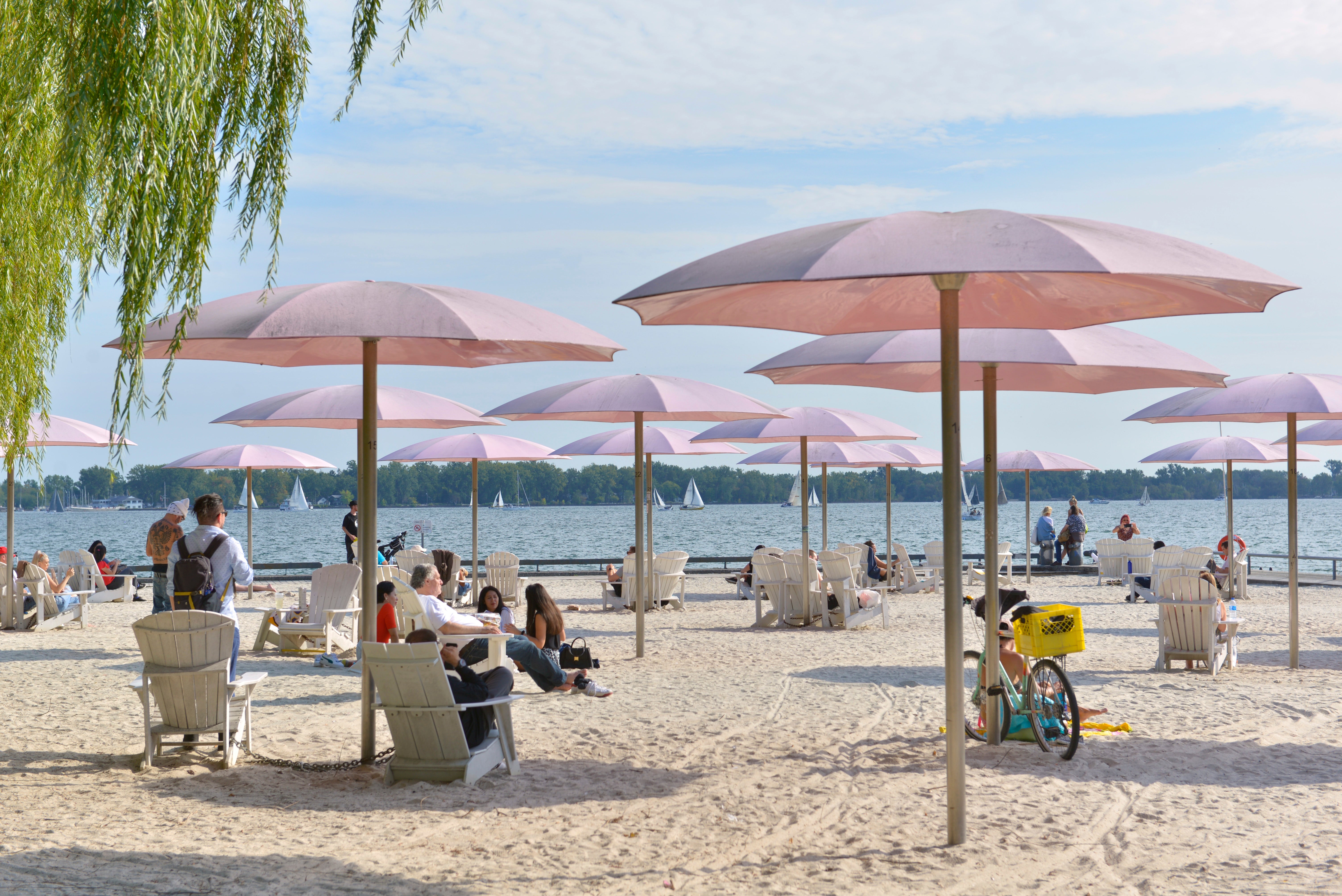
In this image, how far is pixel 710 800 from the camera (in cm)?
542

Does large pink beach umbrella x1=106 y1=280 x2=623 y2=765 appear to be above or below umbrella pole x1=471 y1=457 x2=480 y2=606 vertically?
above

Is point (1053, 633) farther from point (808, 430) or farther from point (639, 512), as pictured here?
point (808, 430)

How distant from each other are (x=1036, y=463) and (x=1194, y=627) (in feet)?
40.1

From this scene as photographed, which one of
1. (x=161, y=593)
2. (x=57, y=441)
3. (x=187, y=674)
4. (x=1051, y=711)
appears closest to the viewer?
(x=187, y=674)

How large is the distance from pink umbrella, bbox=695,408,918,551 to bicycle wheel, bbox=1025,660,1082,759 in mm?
5980

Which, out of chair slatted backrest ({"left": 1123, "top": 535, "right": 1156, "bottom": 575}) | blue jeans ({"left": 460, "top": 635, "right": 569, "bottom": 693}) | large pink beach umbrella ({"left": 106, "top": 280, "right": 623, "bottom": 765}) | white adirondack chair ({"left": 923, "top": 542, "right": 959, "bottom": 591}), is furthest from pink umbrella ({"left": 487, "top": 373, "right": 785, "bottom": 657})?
chair slatted backrest ({"left": 1123, "top": 535, "right": 1156, "bottom": 575})

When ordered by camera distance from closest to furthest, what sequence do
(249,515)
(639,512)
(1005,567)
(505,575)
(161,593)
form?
1. (161,593)
2. (639,512)
3. (505,575)
4. (249,515)
5. (1005,567)

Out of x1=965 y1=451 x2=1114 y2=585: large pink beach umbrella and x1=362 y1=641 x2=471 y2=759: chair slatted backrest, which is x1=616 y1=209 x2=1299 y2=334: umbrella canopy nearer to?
x1=362 y1=641 x2=471 y2=759: chair slatted backrest

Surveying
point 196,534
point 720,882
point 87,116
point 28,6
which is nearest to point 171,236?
point 87,116

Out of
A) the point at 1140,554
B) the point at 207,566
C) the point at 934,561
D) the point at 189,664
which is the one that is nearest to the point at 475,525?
the point at 934,561

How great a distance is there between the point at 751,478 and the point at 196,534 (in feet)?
331

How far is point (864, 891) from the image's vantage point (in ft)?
13.5

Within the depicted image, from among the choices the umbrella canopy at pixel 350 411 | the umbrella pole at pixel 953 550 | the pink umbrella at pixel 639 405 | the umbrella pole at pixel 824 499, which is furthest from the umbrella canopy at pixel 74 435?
the umbrella pole at pixel 953 550

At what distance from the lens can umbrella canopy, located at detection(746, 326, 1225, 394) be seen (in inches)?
264
